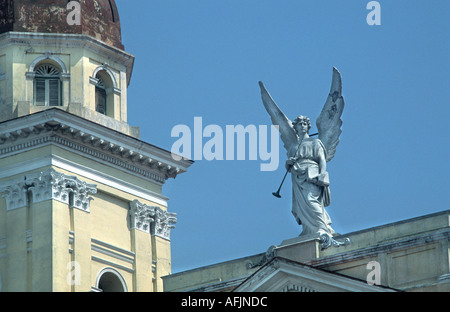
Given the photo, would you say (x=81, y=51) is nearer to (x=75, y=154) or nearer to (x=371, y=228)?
(x=75, y=154)

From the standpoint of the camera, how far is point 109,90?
64.9 m

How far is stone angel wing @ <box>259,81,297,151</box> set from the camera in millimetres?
54875

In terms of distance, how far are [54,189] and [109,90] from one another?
220 inches

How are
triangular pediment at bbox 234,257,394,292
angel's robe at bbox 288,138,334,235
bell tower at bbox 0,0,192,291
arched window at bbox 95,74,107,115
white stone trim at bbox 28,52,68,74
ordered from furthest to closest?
arched window at bbox 95,74,107,115, white stone trim at bbox 28,52,68,74, bell tower at bbox 0,0,192,291, angel's robe at bbox 288,138,334,235, triangular pediment at bbox 234,257,394,292

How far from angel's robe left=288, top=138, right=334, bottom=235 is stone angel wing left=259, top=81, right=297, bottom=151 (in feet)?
2.65

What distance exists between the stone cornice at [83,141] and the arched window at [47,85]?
71.4 inches

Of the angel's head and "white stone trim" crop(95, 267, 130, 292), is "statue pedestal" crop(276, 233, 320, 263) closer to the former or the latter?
the angel's head

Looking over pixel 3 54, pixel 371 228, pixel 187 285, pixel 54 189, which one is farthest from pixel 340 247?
pixel 3 54

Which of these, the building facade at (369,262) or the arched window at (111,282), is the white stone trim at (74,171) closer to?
the arched window at (111,282)

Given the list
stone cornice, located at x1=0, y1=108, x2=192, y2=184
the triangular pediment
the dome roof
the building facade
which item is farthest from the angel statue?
the dome roof

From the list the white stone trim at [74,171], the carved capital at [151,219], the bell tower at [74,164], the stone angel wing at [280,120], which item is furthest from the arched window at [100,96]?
the stone angel wing at [280,120]
